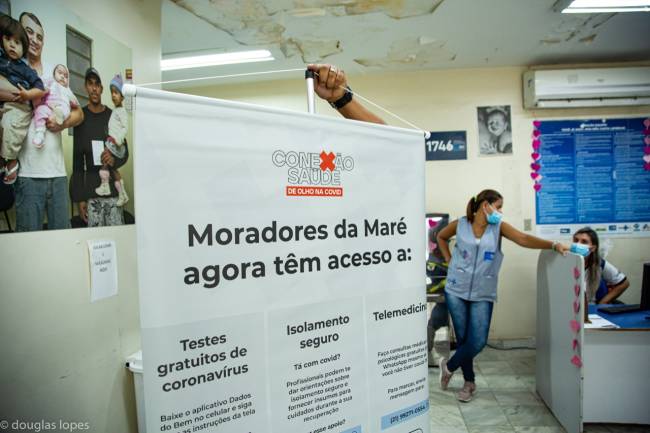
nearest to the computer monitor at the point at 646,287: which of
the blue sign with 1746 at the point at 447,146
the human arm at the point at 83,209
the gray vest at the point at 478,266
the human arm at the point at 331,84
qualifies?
the gray vest at the point at 478,266

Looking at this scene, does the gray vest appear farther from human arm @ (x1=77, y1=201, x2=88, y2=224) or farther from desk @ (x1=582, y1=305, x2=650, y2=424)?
human arm @ (x1=77, y1=201, x2=88, y2=224)

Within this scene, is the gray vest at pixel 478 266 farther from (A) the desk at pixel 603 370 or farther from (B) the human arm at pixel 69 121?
(B) the human arm at pixel 69 121

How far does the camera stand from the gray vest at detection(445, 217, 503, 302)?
2600mm

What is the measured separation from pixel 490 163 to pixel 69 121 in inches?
138

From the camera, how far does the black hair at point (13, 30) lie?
126cm

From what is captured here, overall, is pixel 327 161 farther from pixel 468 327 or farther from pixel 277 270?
pixel 468 327

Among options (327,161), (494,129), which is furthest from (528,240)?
(327,161)

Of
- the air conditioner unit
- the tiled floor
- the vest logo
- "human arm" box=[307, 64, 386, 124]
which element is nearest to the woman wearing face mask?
the tiled floor

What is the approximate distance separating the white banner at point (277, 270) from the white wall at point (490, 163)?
265cm

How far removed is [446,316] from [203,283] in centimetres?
281

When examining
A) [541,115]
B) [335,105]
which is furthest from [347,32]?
[541,115]

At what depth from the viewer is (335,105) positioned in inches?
53.3

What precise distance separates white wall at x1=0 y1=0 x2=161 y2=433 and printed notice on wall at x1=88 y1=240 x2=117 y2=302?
28 millimetres

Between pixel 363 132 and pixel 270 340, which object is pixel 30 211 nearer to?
pixel 270 340
